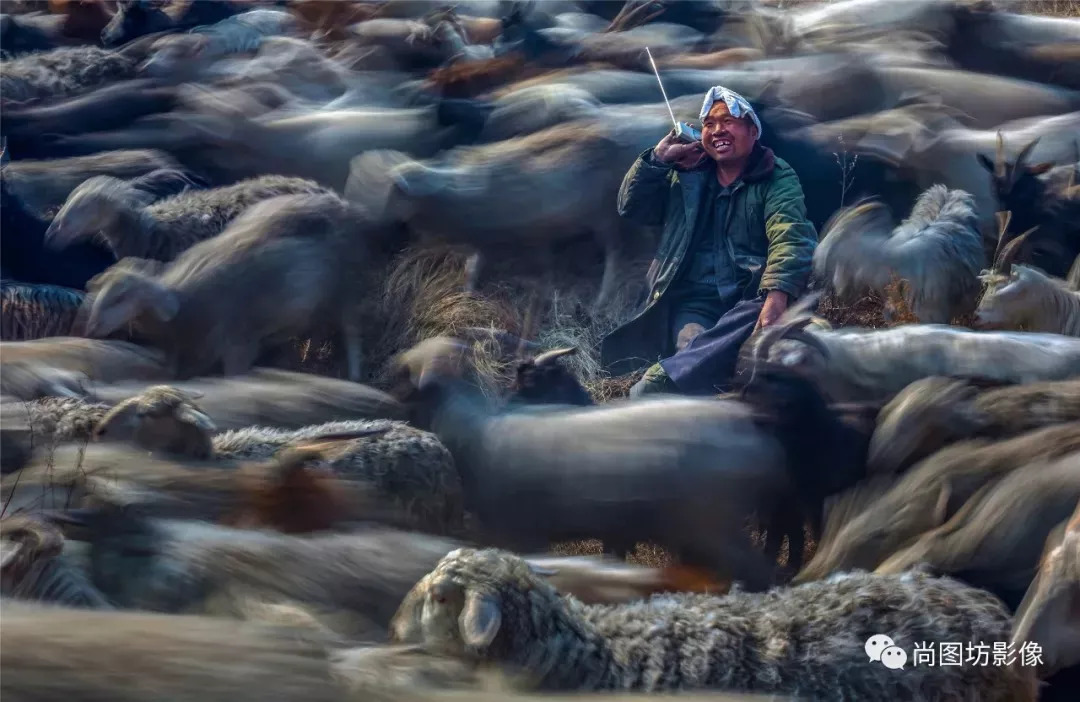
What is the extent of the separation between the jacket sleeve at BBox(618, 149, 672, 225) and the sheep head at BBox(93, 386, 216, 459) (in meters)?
1.85

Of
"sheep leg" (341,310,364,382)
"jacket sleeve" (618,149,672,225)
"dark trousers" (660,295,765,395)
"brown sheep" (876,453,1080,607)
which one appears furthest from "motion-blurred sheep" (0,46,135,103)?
"brown sheep" (876,453,1080,607)

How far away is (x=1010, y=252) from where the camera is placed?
4.69 m

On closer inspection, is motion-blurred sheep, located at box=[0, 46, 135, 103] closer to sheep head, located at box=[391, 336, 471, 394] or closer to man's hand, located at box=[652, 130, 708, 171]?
sheep head, located at box=[391, 336, 471, 394]

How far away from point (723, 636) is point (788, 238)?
153cm

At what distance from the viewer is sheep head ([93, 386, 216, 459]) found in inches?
188

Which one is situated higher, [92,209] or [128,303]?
[92,209]

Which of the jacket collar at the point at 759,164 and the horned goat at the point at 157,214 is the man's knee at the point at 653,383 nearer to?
the jacket collar at the point at 759,164

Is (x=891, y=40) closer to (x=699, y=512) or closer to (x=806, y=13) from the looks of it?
(x=806, y=13)

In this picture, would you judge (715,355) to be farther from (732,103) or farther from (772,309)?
(732,103)

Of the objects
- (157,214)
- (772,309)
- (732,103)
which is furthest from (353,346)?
(732,103)

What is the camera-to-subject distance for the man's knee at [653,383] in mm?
4691

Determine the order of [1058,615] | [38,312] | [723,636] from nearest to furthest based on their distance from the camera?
[1058,615] → [723,636] → [38,312]

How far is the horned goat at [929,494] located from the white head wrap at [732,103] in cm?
146

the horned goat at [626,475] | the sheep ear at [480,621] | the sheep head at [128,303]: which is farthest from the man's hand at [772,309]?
the sheep head at [128,303]
